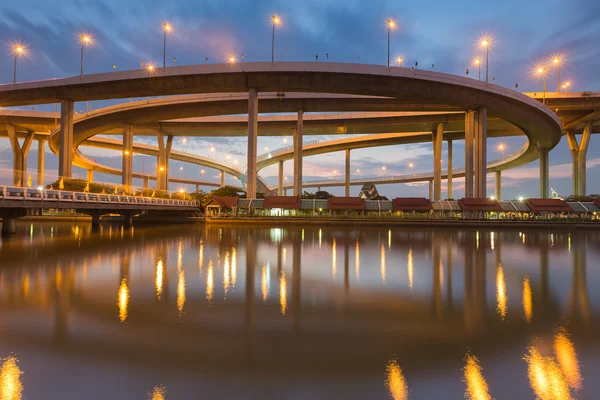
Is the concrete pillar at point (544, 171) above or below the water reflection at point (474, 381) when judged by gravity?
above

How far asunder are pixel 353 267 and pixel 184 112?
47213 millimetres

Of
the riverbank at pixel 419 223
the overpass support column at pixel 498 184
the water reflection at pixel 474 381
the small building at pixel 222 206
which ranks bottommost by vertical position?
the water reflection at pixel 474 381

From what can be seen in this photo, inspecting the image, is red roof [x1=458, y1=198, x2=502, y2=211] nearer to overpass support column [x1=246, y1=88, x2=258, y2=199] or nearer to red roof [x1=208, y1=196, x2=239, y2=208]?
overpass support column [x1=246, y1=88, x2=258, y2=199]

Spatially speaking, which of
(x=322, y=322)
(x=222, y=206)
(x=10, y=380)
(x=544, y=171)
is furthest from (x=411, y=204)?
(x=10, y=380)

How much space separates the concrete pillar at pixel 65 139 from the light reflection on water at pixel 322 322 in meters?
36.3

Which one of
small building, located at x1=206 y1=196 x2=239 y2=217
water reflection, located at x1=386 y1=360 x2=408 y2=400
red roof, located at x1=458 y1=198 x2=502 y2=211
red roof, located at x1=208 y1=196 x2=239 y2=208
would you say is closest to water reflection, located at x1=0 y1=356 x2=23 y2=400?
water reflection, located at x1=386 y1=360 x2=408 y2=400

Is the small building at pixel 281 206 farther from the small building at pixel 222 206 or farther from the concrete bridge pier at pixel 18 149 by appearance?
the concrete bridge pier at pixel 18 149

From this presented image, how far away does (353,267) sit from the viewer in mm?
13328

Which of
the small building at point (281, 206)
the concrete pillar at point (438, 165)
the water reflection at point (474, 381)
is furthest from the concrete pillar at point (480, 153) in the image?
the water reflection at point (474, 381)

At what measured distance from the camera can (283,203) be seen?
4444 centimetres

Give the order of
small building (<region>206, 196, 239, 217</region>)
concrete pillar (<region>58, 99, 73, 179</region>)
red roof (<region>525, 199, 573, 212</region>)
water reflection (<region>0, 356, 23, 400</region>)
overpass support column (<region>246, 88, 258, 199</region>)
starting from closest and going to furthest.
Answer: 1. water reflection (<region>0, 356, 23, 400</region>)
2. red roof (<region>525, 199, 573, 212</region>)
3. small building (<region>206, 196, 239, 217</region>)
4. concrete pillar (<region>58, 99, 73, 179</region>)
5. overpass support column (<region>246, 88, 258, 199</region>)

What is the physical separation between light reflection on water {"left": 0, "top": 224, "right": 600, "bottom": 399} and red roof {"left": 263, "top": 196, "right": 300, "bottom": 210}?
2995 centimetres

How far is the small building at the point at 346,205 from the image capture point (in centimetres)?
4384

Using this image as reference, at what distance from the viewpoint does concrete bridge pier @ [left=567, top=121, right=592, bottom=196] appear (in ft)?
203
